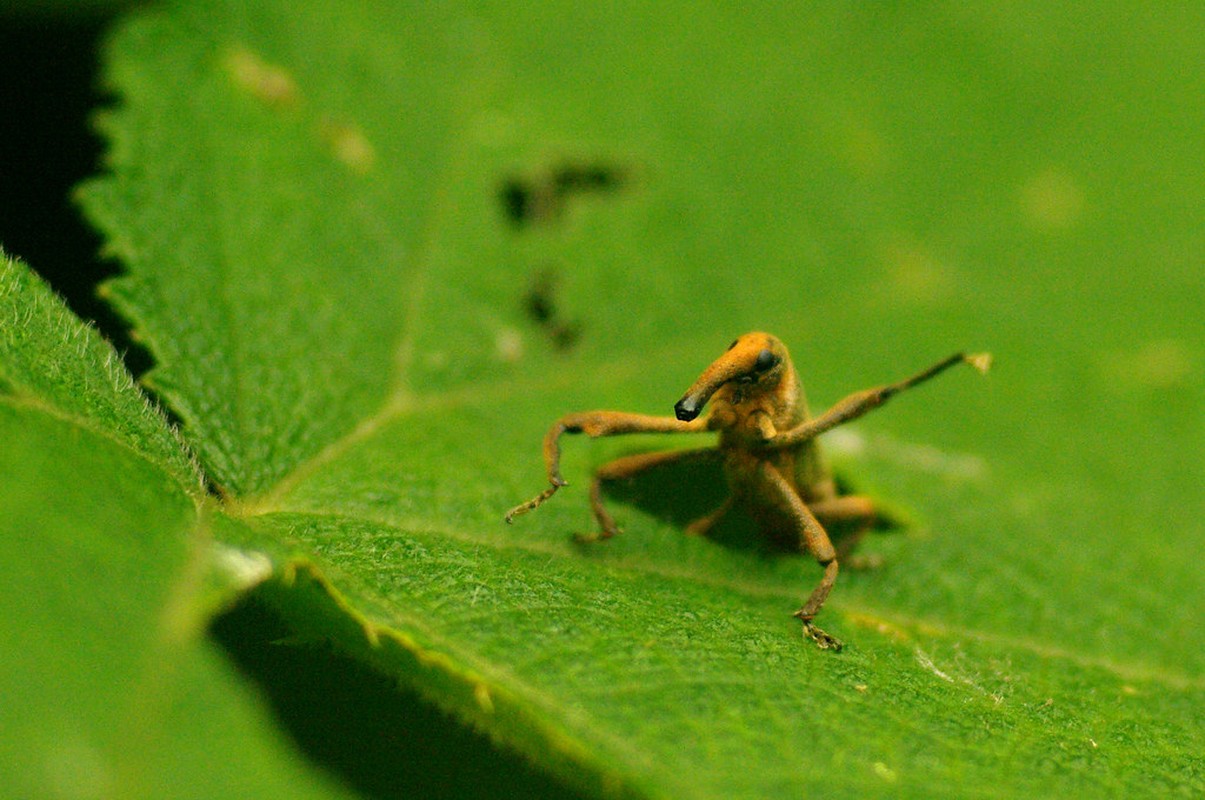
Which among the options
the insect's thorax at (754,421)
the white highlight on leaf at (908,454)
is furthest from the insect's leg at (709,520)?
the white highlight on leaf at (908,454)

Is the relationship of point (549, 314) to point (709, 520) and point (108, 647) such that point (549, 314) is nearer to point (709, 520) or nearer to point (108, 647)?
point (709, 520)

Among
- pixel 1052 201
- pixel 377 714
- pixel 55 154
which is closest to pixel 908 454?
pixel 1052 201

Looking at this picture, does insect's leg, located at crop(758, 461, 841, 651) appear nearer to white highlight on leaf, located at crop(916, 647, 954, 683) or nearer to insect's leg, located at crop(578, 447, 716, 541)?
insect's leg, located at crop(578, 447, 716, 541)

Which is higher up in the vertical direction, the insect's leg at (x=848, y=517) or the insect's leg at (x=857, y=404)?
the insect's leg at (x=857, y=404)

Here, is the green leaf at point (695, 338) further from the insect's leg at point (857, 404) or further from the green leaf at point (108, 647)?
the insect's leg at point (857, 404)

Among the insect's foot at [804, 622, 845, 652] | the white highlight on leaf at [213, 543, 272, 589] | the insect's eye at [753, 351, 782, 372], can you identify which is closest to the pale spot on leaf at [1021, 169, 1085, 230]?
the insect's eye at [753, 351, 782, 372]
